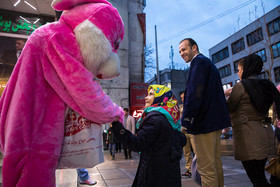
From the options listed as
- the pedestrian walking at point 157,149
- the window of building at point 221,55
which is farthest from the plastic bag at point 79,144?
the window of building at point 221,55

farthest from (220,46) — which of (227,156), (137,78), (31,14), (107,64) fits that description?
(107,64)

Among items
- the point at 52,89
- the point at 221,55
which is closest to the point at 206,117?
the point at 52,89

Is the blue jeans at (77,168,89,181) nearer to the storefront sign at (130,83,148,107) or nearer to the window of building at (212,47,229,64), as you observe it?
the storefront sign at (130,83,148,107)

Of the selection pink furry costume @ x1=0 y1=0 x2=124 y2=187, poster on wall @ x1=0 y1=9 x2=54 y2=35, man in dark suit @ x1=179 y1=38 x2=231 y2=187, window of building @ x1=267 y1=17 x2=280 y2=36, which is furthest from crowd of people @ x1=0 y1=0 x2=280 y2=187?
window of building @ x1=267 y1=17 x2=280 y2=36

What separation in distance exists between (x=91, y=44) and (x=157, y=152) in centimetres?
127

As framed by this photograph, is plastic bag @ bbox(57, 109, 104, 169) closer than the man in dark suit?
Yes

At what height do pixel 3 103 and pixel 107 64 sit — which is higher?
pixel 107 64

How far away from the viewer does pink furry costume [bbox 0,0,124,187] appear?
2.97ft

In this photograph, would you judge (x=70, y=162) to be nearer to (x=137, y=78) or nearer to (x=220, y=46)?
(x=137, y=78)

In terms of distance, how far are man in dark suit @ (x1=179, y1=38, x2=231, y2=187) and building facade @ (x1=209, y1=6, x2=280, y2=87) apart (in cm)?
2253

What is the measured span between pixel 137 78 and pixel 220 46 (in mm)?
25042

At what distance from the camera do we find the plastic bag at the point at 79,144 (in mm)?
1039

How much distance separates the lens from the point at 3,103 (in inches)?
40.7

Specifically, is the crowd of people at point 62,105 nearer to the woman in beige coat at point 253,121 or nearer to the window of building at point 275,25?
→ the woman in beige coat at point 253,121
